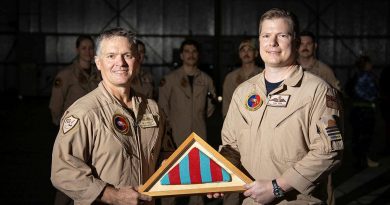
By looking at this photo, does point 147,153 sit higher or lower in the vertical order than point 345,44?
lower

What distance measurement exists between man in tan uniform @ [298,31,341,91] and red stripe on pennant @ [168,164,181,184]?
4.17 metres

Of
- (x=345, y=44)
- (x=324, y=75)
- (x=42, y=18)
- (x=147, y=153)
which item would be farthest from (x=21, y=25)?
(x=147, y=153)

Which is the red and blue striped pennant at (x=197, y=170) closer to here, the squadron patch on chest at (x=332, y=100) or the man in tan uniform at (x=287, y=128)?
the man in tan uniform at (x=287, y=128)

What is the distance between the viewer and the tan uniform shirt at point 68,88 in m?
6.75

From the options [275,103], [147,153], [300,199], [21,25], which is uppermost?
[21,25]

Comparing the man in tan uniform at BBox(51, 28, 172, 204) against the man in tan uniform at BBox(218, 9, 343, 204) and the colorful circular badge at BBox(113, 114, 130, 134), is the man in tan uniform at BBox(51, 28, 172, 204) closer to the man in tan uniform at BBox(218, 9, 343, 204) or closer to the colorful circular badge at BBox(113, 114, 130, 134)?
the colorful circular badge at BBox(113, 114, 130, 134)

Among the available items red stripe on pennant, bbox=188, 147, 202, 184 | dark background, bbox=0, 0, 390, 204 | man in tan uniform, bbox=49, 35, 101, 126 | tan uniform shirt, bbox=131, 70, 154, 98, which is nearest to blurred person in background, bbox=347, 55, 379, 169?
tan uniform shirt, bbox=131, 70, 154, 98

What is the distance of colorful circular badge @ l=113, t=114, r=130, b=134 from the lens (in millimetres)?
3088

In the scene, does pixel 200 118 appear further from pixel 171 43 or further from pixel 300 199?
pixel 171 43

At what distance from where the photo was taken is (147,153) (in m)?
3.25

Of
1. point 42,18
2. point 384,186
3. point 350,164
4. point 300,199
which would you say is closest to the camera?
point 300,199

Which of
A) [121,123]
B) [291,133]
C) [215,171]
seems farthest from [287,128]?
[121,123]

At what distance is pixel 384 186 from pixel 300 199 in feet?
18.2

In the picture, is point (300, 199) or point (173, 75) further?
point (173, 75)
